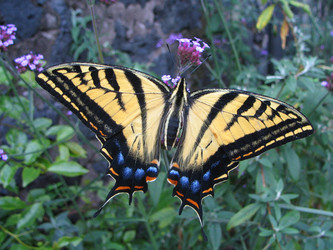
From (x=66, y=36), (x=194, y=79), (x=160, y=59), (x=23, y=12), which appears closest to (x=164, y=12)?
(x=160, y=59)

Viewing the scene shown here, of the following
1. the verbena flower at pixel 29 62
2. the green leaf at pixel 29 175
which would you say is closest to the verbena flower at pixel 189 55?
the verbena flower at pixel 29 62

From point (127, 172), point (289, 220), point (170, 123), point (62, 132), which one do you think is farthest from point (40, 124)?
point (289, 220)

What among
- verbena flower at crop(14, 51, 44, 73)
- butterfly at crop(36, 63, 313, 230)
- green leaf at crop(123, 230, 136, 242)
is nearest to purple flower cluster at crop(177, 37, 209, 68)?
butterfly at crop(36, 63, 313, 230)

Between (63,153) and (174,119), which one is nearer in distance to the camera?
(174,119)

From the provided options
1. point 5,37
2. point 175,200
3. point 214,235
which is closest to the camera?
point 5,37

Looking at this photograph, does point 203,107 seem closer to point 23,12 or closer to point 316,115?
point 316,115

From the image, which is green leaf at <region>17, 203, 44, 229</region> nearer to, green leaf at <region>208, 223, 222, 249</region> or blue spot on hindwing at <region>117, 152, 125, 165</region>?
blue spot on hindwing at <region>117, 152, 125, 165</region>

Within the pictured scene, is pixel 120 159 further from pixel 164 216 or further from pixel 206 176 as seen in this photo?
pixel 164 216
